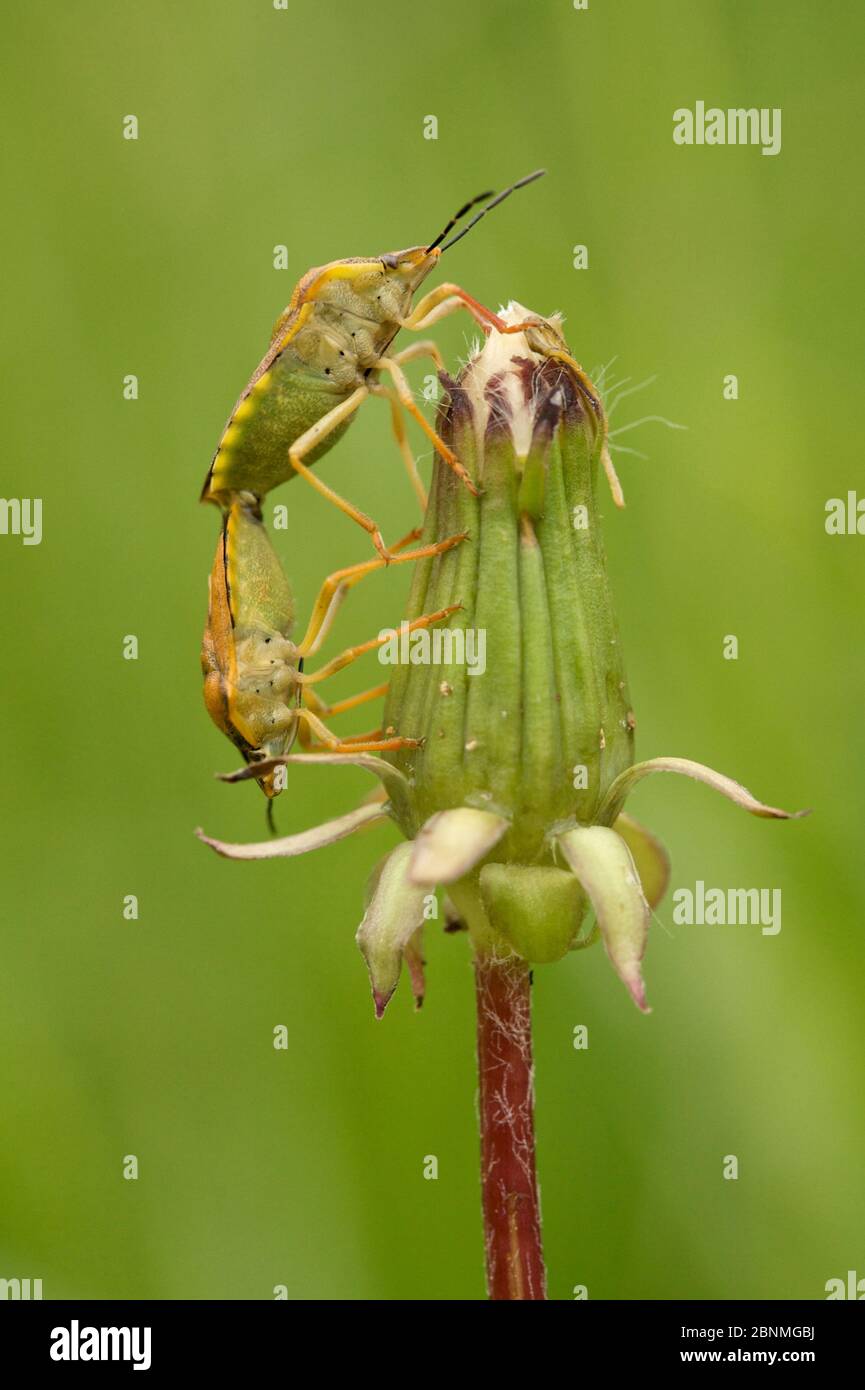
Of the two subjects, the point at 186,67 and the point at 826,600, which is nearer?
the point at 826,600

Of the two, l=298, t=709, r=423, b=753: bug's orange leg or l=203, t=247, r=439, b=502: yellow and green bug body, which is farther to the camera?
l=203, t=247, r=439, b=502: yellow and green bug body

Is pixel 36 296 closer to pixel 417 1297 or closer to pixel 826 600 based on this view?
pixel 826 600

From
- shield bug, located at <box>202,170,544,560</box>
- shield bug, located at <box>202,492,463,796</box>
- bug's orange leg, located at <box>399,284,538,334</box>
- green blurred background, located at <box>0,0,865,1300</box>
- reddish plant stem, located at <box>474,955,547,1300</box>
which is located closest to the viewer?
reddish plant stem, located at <box>474,955,547,1300</box>

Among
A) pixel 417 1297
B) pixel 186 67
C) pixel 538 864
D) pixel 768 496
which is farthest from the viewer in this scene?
pixel 186 67

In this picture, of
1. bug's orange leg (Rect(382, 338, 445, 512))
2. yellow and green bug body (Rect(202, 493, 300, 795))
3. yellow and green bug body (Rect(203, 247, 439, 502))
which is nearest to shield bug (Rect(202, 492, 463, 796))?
yellow and green bug body (Rect(202, 493, 300, 795))

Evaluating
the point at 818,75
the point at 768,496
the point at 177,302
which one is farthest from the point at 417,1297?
the point at 818,75

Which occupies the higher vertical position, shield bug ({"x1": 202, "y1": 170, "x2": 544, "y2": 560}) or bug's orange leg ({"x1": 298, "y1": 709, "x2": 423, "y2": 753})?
shield bug ({"x1": 202, "y1": 170, "x2": 544, "y2": 560})
